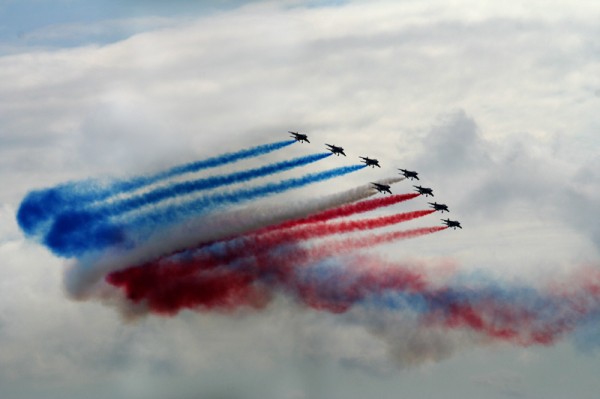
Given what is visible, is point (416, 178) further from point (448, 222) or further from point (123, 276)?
point (123, 276)

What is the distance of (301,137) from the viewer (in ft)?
281

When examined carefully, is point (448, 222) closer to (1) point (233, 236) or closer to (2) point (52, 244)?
(1) point (233, 236)

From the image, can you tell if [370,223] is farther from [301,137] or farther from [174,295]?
[174,295]

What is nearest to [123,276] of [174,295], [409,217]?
[174,295]

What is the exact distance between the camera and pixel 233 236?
274ft

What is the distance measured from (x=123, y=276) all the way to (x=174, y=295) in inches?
201

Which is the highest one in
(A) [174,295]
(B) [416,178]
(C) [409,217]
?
(B) [416,178]

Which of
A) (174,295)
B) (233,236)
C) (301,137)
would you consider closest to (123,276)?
(174,295)

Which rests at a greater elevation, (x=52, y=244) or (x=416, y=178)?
(x=416, y=178)

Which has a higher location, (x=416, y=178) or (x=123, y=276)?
(x=416, y=178)

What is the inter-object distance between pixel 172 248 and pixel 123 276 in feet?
18.8

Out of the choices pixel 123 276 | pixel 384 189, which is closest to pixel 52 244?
pixel 123 276

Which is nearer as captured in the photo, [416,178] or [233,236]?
[233,236]

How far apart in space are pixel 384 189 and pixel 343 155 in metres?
5.57
